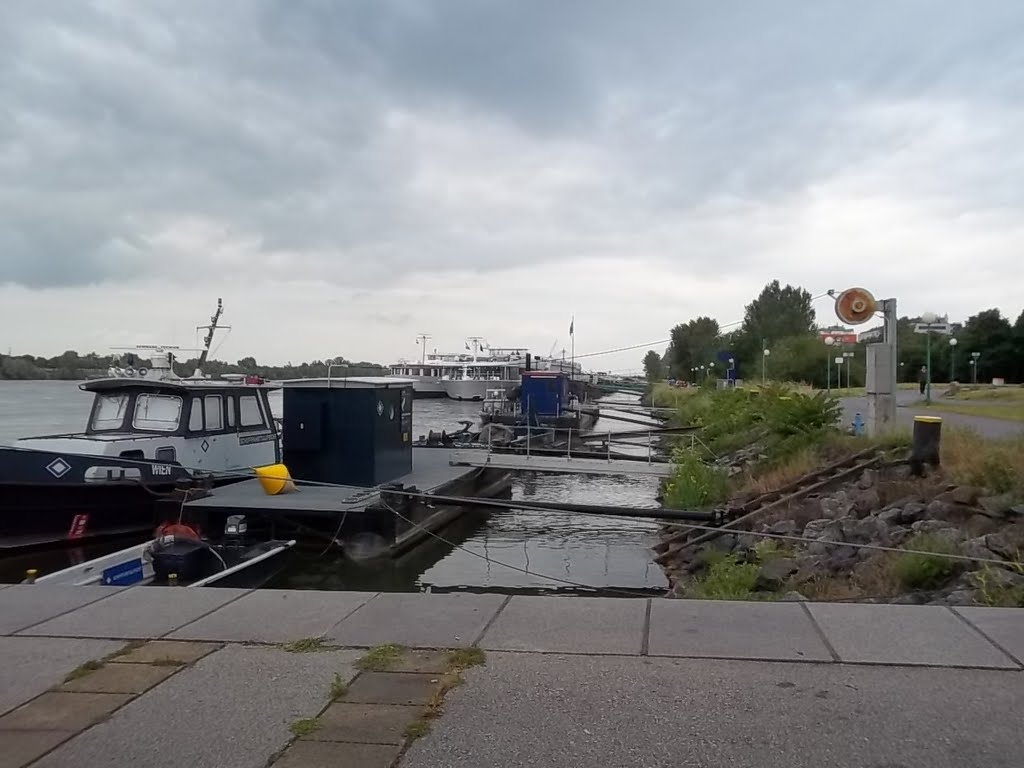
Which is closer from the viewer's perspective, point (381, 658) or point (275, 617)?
point (381, 658)

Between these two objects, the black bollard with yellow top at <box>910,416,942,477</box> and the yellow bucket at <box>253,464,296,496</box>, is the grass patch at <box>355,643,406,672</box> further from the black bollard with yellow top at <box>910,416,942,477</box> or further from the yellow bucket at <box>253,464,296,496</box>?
the yellow bucket at <box>253,464,296,496</box>

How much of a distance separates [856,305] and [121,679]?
1651 cm

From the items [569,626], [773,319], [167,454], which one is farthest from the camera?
[773,319]

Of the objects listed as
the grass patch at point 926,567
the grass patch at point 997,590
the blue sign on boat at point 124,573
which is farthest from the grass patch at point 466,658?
the blue sign on boat at point 124,573

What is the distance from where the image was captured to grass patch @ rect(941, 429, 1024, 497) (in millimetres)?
11625

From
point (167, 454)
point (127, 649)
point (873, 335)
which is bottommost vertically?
point (127, 649)

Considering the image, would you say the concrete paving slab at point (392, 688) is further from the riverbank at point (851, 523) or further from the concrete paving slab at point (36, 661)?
the riverbank at point (851, 523)

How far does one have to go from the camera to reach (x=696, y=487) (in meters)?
20.4

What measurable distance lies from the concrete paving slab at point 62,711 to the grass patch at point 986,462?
1020 centimetres

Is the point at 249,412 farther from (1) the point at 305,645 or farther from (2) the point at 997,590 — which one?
(2) the point at 997,590

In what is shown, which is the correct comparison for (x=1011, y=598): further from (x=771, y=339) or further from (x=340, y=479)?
(x=771, y=339)

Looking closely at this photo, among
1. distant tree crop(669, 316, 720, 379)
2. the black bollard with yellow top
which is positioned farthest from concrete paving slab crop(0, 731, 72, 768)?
distant tree crop(669, 316, 720, 379)

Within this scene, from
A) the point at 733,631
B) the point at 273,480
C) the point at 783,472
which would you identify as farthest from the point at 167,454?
the point at 733,631

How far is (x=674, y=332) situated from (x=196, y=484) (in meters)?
129
